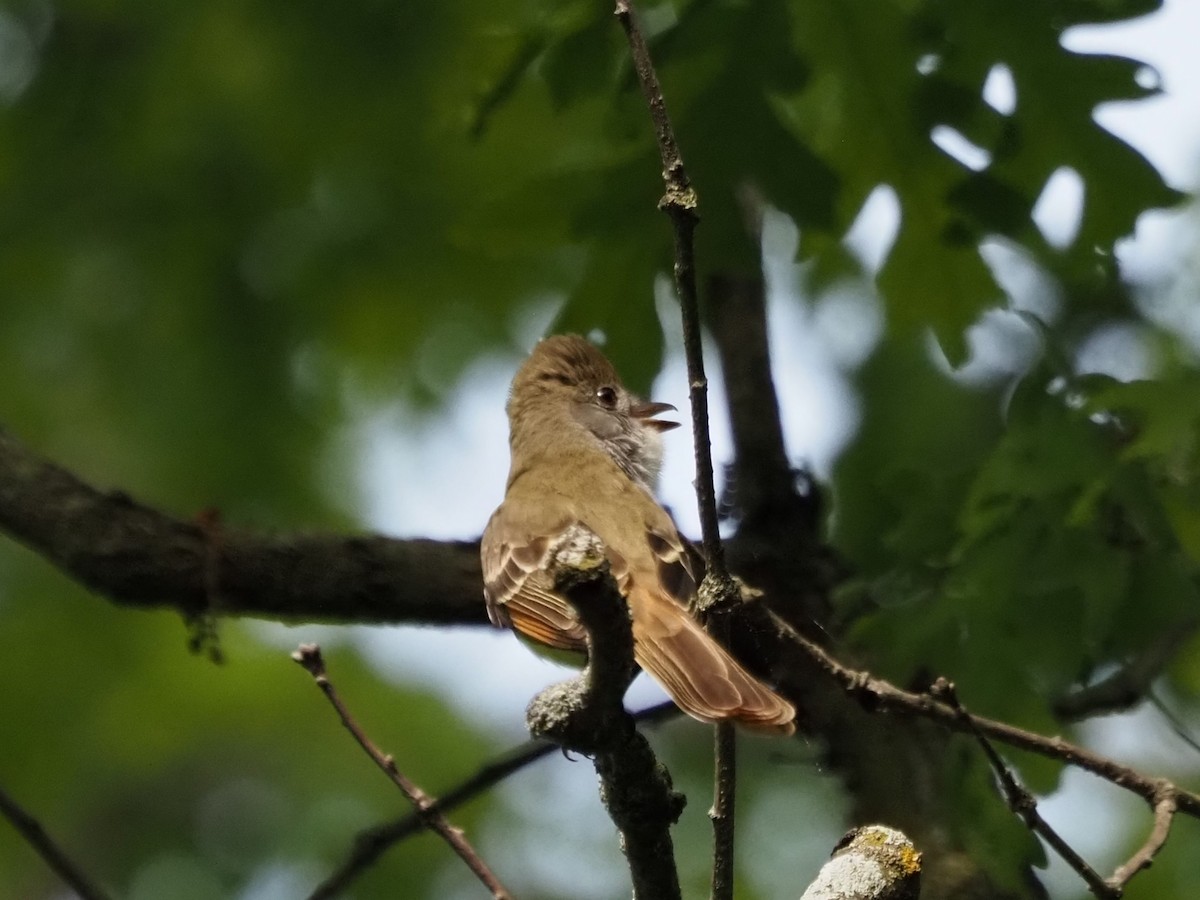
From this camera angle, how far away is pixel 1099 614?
159 inches

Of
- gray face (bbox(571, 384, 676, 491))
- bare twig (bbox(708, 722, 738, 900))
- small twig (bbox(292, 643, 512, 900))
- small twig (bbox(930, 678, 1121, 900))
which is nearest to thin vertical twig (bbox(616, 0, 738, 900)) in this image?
bare twig (bbox(708, 722, 738, 900))

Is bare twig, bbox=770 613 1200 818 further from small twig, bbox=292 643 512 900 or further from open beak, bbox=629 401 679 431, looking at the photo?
open beak, bbox=629 401 679 431

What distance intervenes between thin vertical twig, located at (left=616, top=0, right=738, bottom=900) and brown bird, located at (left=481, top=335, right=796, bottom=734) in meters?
0.18

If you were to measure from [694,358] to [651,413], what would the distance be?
9.95 feet

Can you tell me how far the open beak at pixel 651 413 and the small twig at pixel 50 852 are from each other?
2662mm

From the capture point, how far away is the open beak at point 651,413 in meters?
5.39

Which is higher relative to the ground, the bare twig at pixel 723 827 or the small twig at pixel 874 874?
the bare twig at pixel 723 827

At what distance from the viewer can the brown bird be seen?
3.14 meters

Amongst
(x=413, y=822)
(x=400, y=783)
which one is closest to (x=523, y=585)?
(x=413, y=822)

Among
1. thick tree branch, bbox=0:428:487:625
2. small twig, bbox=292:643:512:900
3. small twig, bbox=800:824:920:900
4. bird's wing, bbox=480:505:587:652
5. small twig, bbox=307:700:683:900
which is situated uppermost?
thick tree branch, bbox=0:428:487:625

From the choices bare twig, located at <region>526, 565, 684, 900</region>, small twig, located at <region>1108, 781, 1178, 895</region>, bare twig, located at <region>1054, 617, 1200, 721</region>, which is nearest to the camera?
bare twig, located at <region>526, 565, 684, 900</region>

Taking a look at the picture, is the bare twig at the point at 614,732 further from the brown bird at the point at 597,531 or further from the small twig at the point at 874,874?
the small twig at the point at 874,874

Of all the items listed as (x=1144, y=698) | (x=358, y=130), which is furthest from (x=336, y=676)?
(x=1144, y=698)

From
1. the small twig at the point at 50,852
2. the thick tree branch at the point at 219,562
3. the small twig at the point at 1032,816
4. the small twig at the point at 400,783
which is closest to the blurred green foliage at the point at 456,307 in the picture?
the thick tree branch at the point at 219,562
